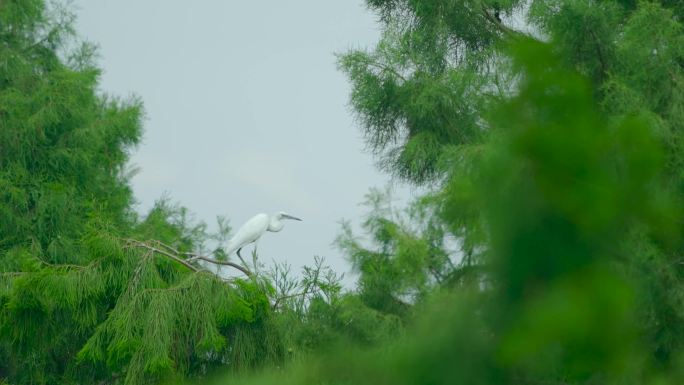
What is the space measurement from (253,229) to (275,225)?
30cm

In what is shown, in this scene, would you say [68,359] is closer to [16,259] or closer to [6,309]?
[6,309]

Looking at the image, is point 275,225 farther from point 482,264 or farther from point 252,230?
point 482,264

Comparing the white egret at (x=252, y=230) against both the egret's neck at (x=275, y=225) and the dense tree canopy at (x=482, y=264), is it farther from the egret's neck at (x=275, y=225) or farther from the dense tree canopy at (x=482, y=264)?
the dense tree canopy at (x=482, y=264)

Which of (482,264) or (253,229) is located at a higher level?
(253,229)

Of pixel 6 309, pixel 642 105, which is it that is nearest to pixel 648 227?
pixel 642 105

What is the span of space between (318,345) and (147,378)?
2.45 metres

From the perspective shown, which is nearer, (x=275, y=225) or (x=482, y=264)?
(x=482, y=264)

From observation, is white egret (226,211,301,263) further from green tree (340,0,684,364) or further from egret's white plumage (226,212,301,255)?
green tree (340,0,684,364)

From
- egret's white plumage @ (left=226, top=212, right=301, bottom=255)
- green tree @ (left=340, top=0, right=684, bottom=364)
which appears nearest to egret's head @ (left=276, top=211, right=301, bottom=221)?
egret's white plumage @ (left=226, top=212, right=301, bottom=255)

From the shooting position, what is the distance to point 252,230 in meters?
7.50

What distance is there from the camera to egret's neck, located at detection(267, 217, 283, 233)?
775 centimetres

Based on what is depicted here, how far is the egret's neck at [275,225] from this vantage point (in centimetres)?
775

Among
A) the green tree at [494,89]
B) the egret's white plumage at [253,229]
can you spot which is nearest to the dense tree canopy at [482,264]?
the green tree at [494,89]

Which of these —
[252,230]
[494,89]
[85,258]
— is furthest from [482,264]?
[85,258]
